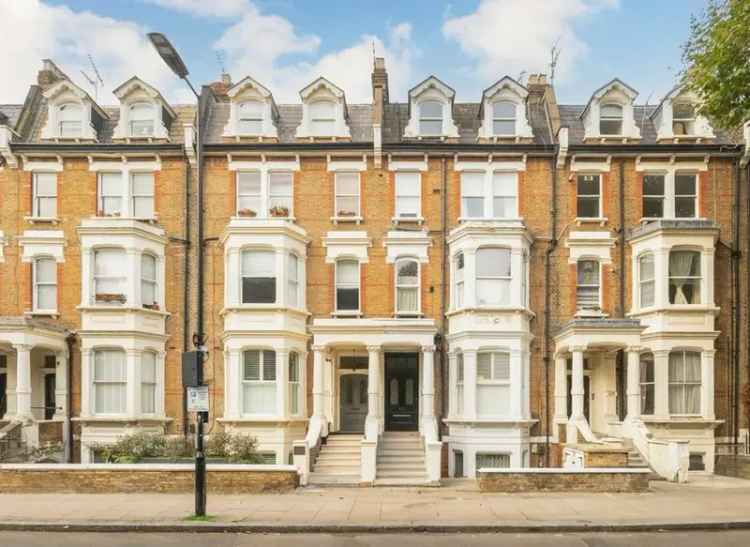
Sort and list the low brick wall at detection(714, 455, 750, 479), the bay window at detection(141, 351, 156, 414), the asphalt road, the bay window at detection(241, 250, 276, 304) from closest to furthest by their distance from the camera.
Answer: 1. the asphalt road
2. the low brick wall at detection(714, 455, 750, 479)
3. the bay window at detection(241, 250, 276, 304)
4. the bay window at detection(141, 351, 156, 414)

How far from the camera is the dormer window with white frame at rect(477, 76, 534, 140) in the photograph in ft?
82.1

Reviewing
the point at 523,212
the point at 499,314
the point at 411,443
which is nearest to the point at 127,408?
the point at 411,443

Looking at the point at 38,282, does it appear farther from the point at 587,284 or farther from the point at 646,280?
the point at 646,280

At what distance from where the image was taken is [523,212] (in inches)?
973

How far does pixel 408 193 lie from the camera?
24.9 m

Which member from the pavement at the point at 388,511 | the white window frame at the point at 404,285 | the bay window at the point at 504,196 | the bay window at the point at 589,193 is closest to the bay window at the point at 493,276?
the bay window at the point at 504,196

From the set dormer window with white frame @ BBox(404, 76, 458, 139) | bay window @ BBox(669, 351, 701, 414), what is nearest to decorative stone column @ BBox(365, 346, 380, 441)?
dormer window with white frame @ BBox(404, 76, 458, 139)

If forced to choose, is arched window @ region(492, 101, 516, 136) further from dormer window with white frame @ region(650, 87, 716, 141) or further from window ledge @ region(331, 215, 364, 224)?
window ledge @ region(331, 215, 364, 224)

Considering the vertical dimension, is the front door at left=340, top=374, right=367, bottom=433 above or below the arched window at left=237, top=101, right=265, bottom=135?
below

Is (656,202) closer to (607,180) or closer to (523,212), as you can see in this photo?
(607,180)

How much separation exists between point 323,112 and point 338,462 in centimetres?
1167

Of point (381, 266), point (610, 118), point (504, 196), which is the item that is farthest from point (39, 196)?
point (610, 118)

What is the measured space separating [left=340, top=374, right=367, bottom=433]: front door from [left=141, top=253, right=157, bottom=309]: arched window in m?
6.78

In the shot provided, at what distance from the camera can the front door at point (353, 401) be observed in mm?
24797
